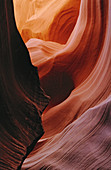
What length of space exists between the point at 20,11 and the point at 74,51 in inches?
49.0

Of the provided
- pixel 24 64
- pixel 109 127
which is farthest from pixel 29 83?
pixel 109 127

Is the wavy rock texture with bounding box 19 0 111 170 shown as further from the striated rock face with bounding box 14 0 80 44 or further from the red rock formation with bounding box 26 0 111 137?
the striated rock face with bounding box 14 0 80 44

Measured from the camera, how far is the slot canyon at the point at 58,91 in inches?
28.3

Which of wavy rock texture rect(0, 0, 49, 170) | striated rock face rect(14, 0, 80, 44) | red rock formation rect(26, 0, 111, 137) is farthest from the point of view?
striated rock face rect(14, 0, 80, 44)

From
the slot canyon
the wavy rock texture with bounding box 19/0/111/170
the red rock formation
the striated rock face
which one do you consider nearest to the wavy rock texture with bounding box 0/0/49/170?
the slot canyon

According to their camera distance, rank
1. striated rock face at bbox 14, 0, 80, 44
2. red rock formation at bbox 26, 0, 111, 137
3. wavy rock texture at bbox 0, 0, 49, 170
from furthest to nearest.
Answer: striated rock face at bbox 14, 0, 80, 44 → red rock formation at bbox 26, 0, 111, 137 → wavy rock texture at bbox 0, 0, 49, 170

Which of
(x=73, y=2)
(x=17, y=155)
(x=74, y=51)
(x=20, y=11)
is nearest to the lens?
(x=17, y=155)

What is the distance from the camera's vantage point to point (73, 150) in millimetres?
800

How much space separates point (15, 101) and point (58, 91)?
0.78m

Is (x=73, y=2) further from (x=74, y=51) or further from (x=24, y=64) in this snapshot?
(x=24, y=64)

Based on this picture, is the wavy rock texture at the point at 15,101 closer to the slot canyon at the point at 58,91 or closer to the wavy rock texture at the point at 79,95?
the slot canyon at the point at 58,91

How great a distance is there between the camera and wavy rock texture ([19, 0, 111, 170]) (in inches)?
31.0

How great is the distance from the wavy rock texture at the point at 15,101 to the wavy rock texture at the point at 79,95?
13cm

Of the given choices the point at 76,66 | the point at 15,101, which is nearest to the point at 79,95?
the point at 76,66
